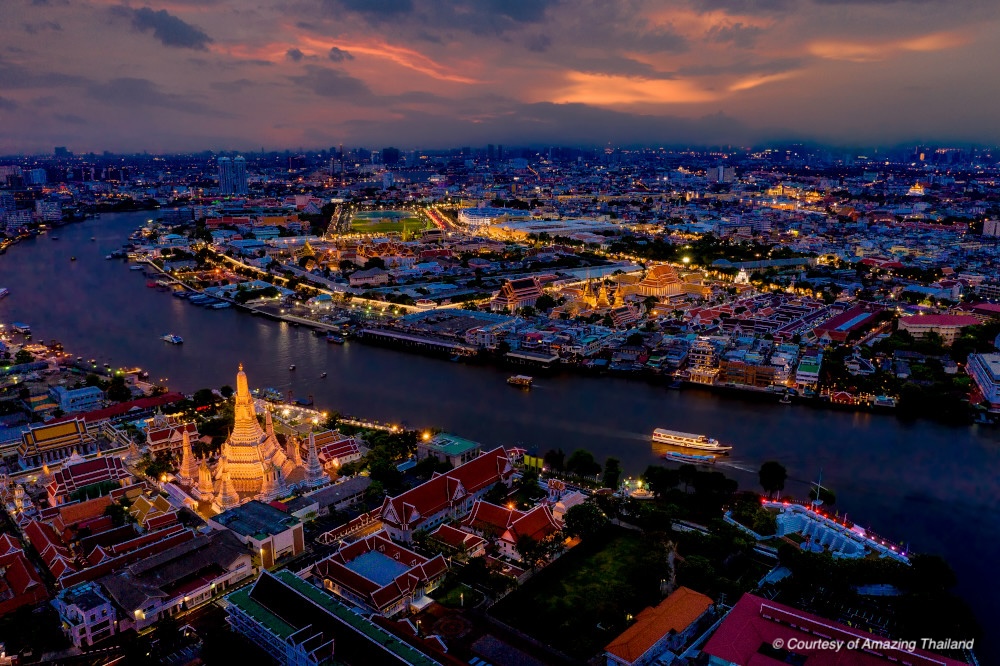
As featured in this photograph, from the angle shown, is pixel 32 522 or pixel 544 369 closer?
pixel 32 522

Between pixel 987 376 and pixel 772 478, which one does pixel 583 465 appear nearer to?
pixel 772 478

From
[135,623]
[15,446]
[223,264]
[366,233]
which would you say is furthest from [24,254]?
[135,623]

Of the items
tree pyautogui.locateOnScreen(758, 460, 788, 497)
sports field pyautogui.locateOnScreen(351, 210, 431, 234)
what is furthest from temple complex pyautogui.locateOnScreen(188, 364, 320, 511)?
sports field pyautogui.locateOnScreen(351, 210, 431, 234)

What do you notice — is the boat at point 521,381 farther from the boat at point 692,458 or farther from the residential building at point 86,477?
the residential building at point 86,477

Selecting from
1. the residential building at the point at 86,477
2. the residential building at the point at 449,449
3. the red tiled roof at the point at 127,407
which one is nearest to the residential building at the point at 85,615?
the residential building at the point at 86,477

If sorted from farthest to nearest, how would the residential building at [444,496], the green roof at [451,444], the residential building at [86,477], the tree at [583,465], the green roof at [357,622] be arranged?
the green roof at [451,444]
the tree at [583,465]
the residential building at [86,477]
the residential building at [444,496]
the green roof at [357,622]

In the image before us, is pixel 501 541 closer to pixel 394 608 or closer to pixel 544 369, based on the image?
pixel 394 608
